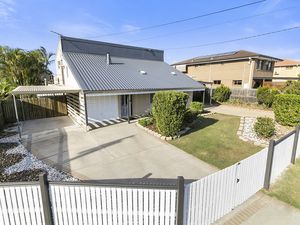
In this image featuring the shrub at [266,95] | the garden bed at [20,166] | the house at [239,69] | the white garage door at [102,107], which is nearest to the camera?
the garden bed at [20,166]

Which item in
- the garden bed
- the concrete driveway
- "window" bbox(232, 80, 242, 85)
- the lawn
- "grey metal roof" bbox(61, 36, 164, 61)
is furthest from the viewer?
"window" bbox(232, 80, 242, 85)

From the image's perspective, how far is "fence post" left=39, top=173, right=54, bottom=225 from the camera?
10.1 feet

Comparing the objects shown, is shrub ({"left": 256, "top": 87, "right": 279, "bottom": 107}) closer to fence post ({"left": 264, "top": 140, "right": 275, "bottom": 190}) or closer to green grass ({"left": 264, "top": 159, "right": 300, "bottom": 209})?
green grass ({"left": 264, "top": 159, "right": 300, "bottom": 209})

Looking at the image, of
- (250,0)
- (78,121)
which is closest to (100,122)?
(78,121)

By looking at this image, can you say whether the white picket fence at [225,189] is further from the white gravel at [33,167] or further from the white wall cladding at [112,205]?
the white gravel at [33,167]

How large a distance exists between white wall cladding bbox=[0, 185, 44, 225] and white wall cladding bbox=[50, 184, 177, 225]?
0.29 meters

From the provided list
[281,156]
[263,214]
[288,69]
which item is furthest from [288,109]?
[288,69]

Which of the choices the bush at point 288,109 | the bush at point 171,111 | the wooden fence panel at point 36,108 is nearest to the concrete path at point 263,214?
the bush at point 171,111

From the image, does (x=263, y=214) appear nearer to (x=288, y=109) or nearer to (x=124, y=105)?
(x=288, y=109)

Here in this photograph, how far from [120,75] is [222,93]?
542 inches

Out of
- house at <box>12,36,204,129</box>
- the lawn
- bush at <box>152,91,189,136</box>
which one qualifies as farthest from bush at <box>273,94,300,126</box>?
house at <box>12,36,204,129</box>

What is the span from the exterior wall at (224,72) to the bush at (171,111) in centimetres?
1883

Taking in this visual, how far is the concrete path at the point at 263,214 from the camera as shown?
160 inches

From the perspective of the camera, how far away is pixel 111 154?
7.90m
